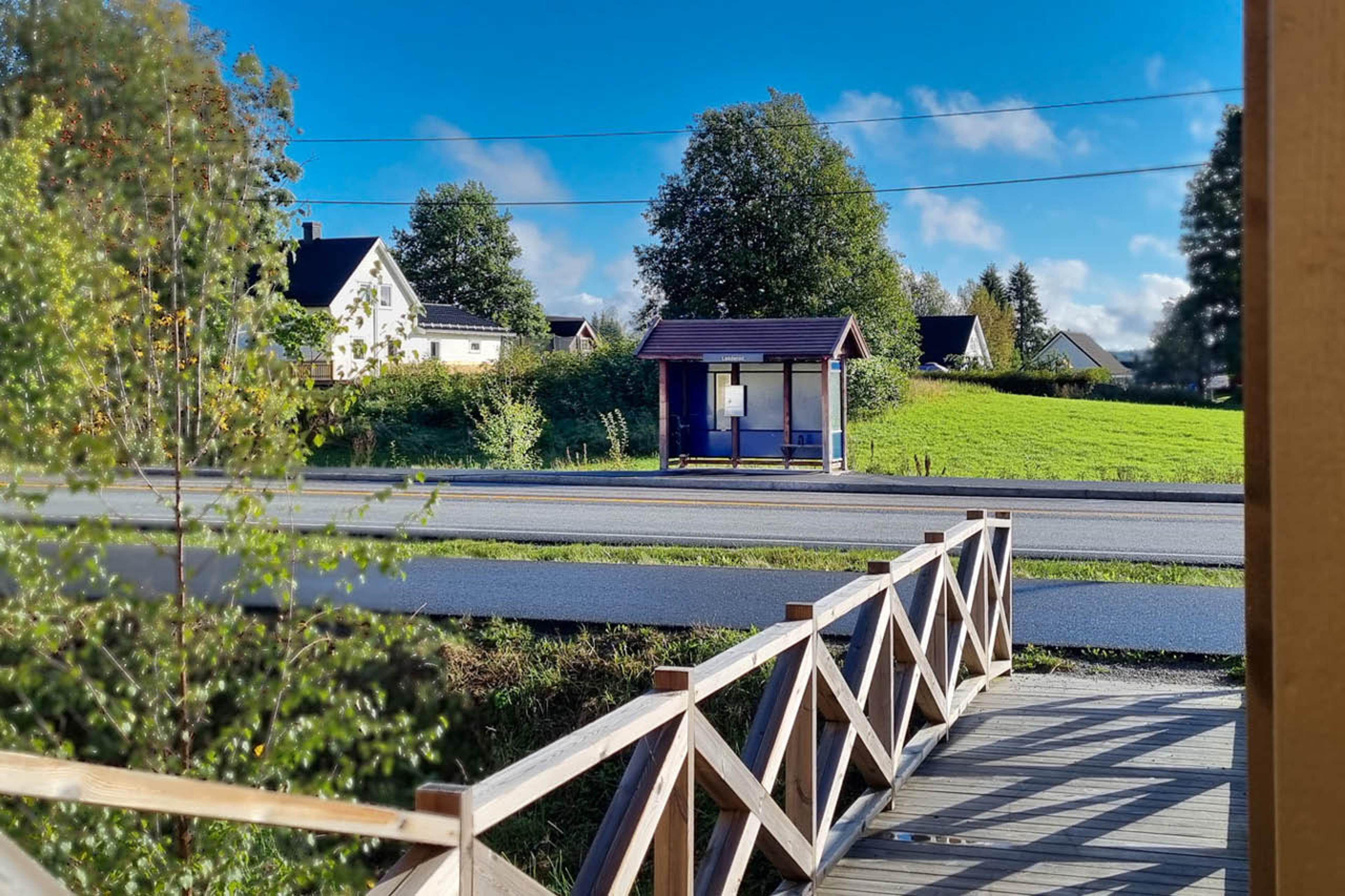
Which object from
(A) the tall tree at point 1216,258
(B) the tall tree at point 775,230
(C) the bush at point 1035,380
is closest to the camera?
(A) the tall tree at point 1216,258

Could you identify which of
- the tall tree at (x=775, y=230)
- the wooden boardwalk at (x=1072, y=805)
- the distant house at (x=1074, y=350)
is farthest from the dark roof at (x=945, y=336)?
the wooden boardwalk at (x=1072, y=805)

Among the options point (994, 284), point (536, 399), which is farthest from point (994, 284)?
point (536, 399)

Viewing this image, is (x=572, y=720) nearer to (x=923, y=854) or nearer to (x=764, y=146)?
(x=923, y=854)

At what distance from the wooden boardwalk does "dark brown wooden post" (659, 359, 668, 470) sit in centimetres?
1593

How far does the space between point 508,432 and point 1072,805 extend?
22.4 m

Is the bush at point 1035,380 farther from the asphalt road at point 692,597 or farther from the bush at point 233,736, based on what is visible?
the bush at point 233,736

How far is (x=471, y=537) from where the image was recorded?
48.7ft

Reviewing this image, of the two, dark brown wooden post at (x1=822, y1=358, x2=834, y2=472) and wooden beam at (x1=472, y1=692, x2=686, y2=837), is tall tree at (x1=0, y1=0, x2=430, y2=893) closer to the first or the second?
wooden beam at (x1=472, y1=692, x2=686, y2=837)

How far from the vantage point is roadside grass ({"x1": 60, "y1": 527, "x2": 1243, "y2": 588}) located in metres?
12.0

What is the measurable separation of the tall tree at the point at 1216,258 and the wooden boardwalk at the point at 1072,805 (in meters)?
3.28

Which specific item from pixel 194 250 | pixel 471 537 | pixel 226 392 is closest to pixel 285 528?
pixel 226 392

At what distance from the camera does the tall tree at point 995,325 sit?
A: 7244cm

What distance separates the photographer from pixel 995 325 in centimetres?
7500

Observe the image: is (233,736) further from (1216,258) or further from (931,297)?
(931,297)
